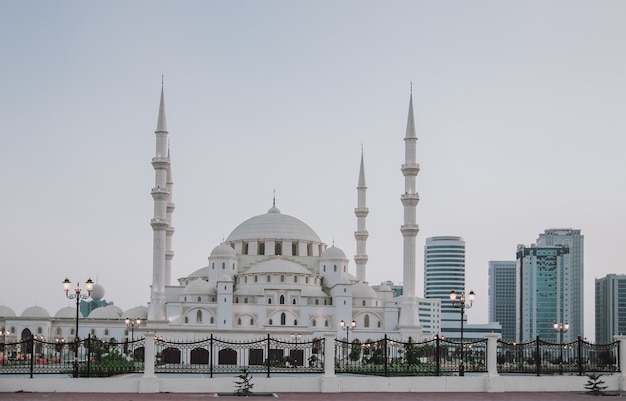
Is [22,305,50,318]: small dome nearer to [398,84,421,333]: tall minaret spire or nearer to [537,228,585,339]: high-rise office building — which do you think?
[398,84,421,333]: tall minaret spire

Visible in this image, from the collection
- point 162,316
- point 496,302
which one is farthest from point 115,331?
point 496,302

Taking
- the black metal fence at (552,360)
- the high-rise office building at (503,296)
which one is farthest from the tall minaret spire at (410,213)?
the high-rise office building at (503,296)

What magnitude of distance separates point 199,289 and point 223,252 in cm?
554

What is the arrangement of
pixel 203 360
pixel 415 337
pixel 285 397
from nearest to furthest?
pixel 285 397, pixel 203 360, pixel 415 337

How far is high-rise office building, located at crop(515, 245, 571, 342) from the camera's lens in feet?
500

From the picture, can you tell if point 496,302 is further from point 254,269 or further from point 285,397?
point 285,397

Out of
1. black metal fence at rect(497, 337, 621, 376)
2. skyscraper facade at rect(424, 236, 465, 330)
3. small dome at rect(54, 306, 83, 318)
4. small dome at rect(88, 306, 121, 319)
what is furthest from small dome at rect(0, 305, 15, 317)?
skyscraper facade at rect(424, 236, 465, 330)

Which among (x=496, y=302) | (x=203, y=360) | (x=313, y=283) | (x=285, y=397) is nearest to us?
(x=285, y=397)

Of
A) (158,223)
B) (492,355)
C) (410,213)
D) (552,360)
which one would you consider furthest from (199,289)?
(492,355)

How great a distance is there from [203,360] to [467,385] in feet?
117

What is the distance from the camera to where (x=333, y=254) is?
242ft

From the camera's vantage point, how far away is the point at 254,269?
72625 millimetres

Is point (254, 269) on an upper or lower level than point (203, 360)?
upper

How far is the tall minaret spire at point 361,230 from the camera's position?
245ft
